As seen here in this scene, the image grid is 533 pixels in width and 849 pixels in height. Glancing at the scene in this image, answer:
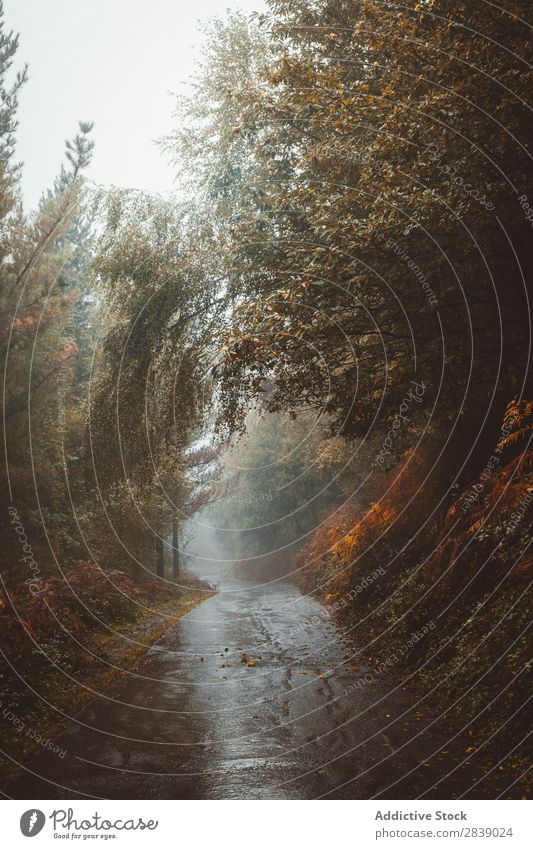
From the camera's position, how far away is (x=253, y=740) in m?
6.52

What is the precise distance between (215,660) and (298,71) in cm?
1060

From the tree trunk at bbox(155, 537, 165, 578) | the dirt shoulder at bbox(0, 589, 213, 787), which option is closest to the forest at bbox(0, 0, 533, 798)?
the dirt shoulder at bbox(0, 589, 213, 787)

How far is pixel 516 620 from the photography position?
669 cm

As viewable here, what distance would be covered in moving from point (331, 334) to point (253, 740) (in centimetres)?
611

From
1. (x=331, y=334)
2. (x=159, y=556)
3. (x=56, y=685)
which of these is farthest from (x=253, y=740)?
(x=159, y=556)

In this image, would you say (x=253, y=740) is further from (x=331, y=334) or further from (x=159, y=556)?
(x=159, y=556)

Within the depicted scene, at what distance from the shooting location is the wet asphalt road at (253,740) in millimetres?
5082

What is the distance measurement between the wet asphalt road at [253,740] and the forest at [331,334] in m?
0.49

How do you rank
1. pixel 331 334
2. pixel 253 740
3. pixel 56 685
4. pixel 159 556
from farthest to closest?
1. pixel 159 556
2. pixel 331 334
3. pixel 56 685
4. pixel 253 740

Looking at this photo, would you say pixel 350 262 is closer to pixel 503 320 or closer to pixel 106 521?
pixel 503 320

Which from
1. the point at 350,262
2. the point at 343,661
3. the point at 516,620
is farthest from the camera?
the point at 343,661

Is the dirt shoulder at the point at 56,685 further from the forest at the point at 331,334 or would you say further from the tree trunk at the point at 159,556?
the tree trunk at the point at 159,556

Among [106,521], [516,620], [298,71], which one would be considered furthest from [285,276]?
[106,521]

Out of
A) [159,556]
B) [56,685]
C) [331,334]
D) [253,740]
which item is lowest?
[159,556]
